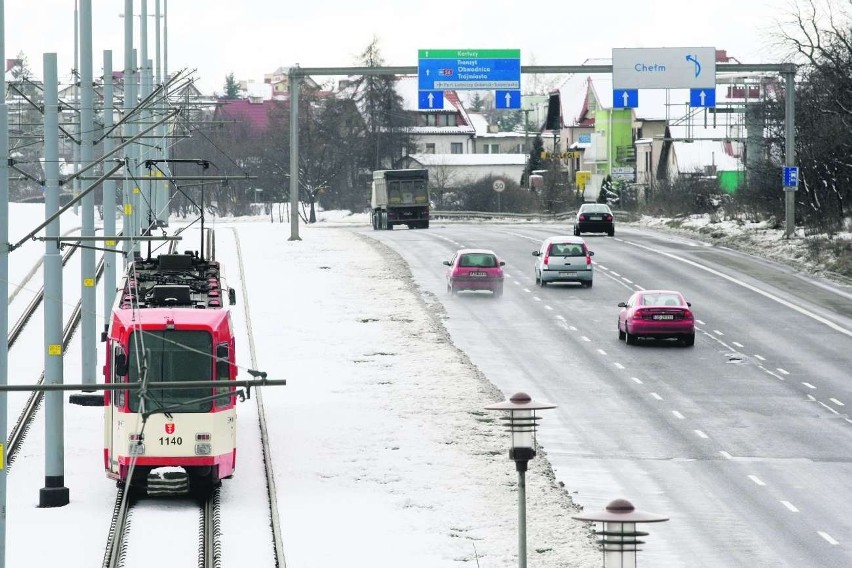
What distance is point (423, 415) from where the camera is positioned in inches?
1220

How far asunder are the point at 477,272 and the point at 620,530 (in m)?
36.6

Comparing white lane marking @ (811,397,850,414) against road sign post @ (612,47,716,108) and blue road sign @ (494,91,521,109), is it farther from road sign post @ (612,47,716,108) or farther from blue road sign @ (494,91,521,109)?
blue road sign @ (494,91,521,109)

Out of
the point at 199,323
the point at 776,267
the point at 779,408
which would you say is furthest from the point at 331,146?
the point at 199,323

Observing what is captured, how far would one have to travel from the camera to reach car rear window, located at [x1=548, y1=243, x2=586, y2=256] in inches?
2005

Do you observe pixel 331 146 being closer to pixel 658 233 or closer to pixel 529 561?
pixel 658 233

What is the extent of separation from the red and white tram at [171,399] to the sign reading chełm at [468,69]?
133ft

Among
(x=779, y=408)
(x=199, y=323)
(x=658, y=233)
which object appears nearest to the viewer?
(x=199, y=323)

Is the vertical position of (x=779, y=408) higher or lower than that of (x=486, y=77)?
lower

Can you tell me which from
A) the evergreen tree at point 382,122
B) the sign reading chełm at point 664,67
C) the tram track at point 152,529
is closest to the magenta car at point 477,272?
the sign reading chełm at point 664,67

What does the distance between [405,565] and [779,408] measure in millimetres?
14337

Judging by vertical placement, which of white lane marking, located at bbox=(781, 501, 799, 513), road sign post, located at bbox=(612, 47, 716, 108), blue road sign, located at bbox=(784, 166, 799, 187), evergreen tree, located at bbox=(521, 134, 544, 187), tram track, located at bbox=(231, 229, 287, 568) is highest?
road sign post, located at bbox=(612, 47, 716, 108)

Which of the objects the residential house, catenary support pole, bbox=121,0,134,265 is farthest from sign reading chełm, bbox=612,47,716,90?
the residential house

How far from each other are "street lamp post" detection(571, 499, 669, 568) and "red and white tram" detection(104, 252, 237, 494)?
34.7 feet

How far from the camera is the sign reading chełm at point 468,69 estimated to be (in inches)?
2506
